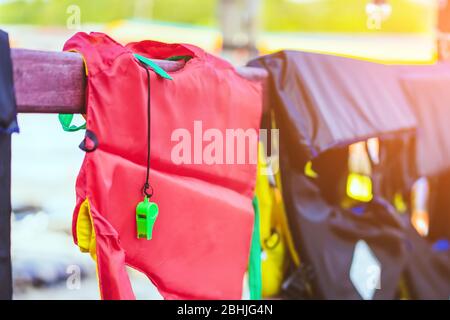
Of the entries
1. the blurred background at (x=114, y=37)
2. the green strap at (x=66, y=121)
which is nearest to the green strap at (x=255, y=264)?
the blurred background at (x=114, y=37)

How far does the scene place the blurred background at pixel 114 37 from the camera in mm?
2365

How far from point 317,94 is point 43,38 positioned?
3679 millimetres

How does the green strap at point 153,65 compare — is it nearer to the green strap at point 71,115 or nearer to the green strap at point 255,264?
the green strap at point 71,115

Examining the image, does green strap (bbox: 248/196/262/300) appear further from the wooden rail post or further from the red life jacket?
the wooden rail post

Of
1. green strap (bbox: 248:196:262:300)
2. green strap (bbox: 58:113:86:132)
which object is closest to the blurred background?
green strap (bbox: 58:113:86:132)

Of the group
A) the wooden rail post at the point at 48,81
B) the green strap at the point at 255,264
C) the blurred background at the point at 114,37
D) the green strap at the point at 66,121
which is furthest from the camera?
the blurred background at the point at 114,37

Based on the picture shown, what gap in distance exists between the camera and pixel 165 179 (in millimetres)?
1107

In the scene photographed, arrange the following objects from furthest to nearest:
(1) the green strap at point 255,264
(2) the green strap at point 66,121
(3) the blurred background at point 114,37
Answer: (3) the blurred background at point 114,37
(1) the green strap at point 255,264
(2) the green strap at point 66,121

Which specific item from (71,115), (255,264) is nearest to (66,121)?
(71,115)

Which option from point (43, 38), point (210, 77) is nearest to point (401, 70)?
point (210, 77)

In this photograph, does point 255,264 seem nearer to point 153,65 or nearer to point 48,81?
point 153,65

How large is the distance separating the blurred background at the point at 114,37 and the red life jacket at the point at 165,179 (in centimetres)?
26

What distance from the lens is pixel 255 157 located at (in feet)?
4.38

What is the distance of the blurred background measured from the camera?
237 cm
